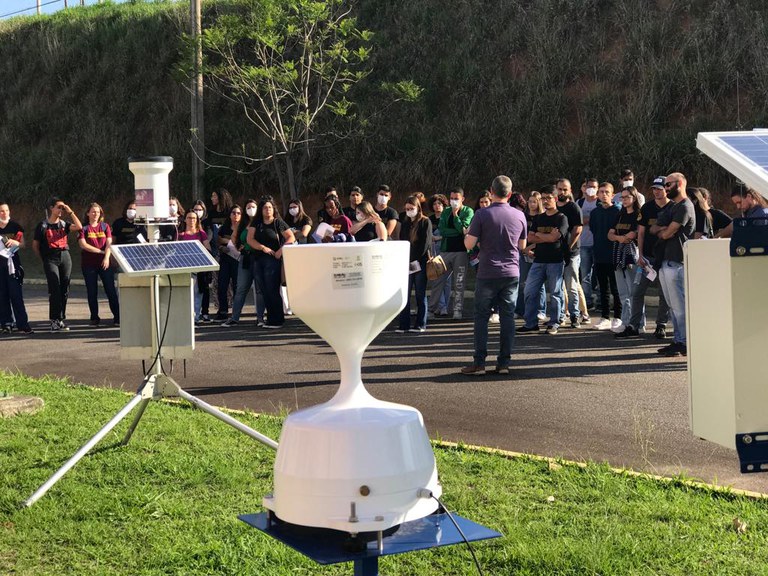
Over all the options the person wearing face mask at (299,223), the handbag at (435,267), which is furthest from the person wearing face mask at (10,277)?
the handbag at (435,267)

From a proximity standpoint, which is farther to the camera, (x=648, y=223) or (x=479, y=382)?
(x=648, y=223)

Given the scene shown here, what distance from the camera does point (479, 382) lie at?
10742mm

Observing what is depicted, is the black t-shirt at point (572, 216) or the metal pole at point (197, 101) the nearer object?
the black t-shirt at point (572, 216)

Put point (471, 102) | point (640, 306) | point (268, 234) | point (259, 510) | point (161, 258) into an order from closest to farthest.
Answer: point (259, 510), point (161, 258), point (640, 306), point (268, 234), point (471, 102)

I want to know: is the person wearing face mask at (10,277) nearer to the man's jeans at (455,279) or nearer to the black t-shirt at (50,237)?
the black t-shirt at (50,237)

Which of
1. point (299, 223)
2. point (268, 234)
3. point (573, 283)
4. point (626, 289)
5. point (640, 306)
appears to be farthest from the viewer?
point (299, 223)

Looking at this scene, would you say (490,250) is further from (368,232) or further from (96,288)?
(96,288)

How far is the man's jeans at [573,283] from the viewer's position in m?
15.0

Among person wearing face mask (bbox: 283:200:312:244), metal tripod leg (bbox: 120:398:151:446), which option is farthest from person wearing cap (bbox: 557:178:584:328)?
metal tripod leg (bbox: 120:398:151:446)

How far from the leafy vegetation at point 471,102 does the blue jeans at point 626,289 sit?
30.5 feet

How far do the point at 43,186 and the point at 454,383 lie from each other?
30.3 m

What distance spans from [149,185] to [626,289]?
327 inches

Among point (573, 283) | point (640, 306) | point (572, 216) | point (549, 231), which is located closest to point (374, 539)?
point (640, 306)

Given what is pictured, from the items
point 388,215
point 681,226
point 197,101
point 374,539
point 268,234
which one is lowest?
point 374,539
